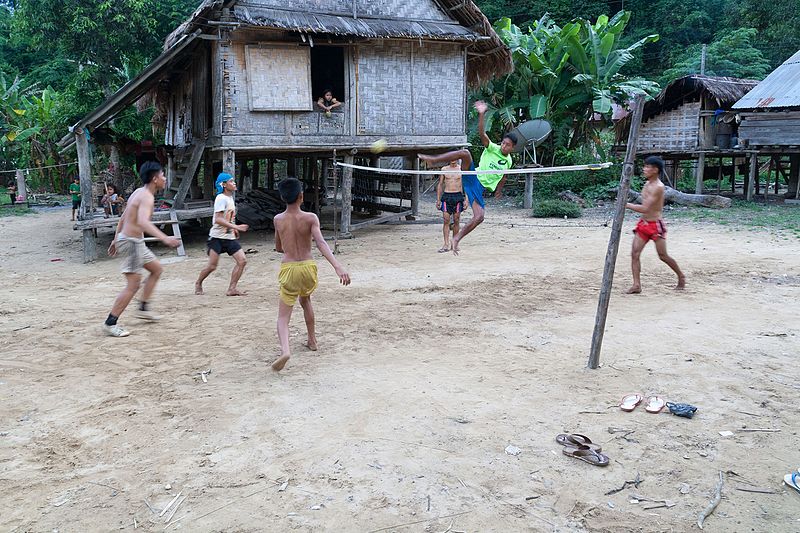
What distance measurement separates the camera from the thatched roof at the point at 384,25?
1117 cm

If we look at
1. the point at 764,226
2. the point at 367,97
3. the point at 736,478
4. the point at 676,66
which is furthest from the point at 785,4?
the point at 736,478

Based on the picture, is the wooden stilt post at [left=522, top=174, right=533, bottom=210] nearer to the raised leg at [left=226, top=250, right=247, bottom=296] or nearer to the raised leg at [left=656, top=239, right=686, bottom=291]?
the raised leg at [left=656, top=239, right=686, bottom=291]

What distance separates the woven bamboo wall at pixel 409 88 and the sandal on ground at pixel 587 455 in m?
10.1

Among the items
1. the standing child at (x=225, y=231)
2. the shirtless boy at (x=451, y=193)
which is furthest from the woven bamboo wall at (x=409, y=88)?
the standing child at (x=225, y=231)

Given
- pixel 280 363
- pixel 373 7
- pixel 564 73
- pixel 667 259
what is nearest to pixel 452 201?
pixel 667 259

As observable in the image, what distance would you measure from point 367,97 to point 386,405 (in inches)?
374

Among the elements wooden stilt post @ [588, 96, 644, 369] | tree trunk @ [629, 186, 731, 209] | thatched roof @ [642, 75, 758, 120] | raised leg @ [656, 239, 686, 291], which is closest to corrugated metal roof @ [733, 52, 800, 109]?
thatched roof @ [642, 75, 758, 120]

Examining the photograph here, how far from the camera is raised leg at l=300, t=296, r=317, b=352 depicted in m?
5.12

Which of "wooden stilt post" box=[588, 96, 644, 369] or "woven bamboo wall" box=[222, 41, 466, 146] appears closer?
"wooden stilt post" box=[588, 96, 644, 369]

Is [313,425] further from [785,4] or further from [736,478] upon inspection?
[785,4]

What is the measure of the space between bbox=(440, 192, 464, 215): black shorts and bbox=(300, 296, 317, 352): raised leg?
5358 millimetres

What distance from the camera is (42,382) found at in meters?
4.68

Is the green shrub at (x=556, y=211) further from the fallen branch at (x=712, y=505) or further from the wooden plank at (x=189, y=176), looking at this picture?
the fallen branch at (x=712, y=505)

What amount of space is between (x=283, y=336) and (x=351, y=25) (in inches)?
346
